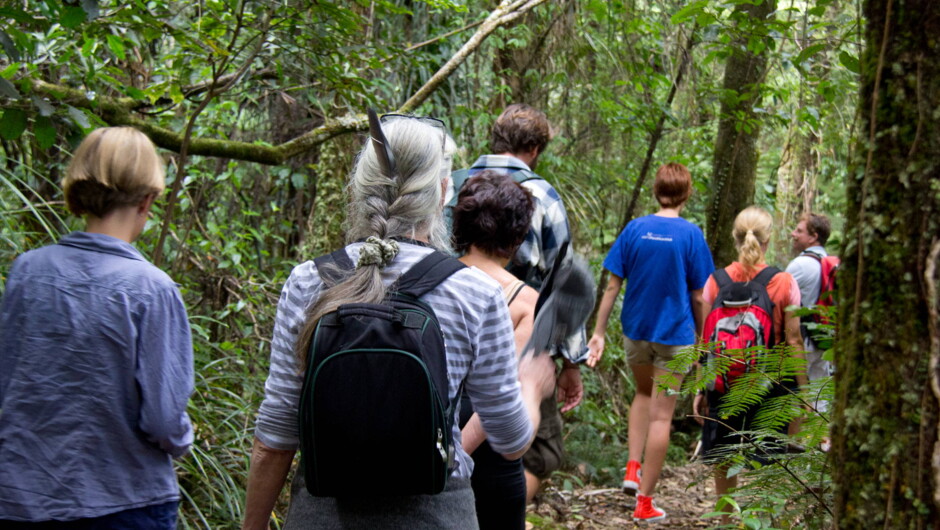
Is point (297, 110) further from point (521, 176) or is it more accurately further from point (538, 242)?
point (538, 242)

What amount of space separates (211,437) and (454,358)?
8.61 ft

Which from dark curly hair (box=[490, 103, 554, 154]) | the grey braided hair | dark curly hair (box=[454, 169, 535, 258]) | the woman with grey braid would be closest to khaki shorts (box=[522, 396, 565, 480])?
dark curly hair (box=[454, 169, 535, 258])

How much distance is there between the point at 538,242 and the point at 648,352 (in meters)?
2.17

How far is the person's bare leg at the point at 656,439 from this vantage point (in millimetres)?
5395

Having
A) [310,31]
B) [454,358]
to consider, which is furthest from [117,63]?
[454,358]

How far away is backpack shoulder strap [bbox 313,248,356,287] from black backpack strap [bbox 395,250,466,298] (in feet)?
0.45

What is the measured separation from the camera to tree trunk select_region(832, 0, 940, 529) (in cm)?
144

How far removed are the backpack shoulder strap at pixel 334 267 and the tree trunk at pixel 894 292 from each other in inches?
43.0

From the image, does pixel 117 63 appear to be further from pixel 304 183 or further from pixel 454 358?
pixel 454 358

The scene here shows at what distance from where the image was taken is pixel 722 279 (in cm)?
510

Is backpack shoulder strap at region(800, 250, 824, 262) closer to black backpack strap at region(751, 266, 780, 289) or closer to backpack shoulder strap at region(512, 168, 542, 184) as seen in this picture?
black backpack strap at region(751, 266, 780, 289)

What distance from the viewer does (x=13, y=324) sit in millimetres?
2229

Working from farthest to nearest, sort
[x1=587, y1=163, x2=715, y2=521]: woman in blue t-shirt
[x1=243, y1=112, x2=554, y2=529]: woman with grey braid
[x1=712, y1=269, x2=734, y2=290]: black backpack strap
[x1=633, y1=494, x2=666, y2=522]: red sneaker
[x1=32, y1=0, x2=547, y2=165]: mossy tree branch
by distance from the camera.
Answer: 1. [x1=587, y1=163, x2=715, y2=521]: woman in blue t-shirt
2. [x1=633, y1=494, x2=666, y2=522]: red sneaker
3. [x1=712, y1=269, x2=734, y2=290]: black backpack strap
4. [x1=32, y1=0, x2=547, y2=165]: mossy tree branch
5. [x1=243, y1=112, x2=554, y2=529]: woman with grey braid

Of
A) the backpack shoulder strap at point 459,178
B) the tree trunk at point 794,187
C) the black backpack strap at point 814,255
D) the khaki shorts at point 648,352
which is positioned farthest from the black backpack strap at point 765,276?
the tree trunk at point 794,187
